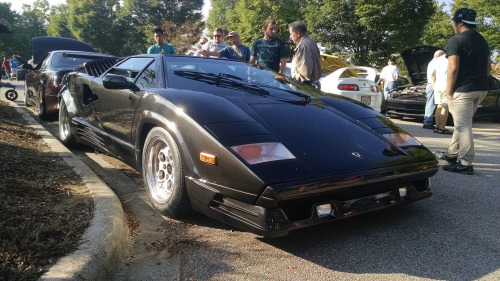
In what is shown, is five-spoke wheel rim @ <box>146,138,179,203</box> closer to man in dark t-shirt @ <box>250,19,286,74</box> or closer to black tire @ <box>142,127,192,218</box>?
black tire @ <box>142,127,192,218</box>

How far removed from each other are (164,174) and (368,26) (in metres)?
24.3

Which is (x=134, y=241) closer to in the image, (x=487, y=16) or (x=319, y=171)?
(x=319, y=171)

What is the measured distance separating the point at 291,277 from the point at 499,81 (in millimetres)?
10187

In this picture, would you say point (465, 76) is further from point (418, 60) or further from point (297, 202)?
point (418, 60)

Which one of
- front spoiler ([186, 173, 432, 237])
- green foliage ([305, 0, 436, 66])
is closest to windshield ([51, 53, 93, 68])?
front spoiler ([186, 173, 432, 237])

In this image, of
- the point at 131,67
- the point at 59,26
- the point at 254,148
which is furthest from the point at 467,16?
the point at 59,26

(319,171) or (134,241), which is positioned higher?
(319,171)

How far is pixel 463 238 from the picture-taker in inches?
95.1

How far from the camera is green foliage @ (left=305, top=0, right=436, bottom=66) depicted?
79.2 feet

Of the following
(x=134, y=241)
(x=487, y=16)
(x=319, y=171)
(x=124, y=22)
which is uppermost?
(x=124, y=22)

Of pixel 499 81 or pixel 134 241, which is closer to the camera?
pixel 134 241

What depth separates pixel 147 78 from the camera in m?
3.29

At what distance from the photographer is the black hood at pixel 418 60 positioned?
880 centimetres

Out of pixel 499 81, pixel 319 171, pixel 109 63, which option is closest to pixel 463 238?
pixel 319 171
